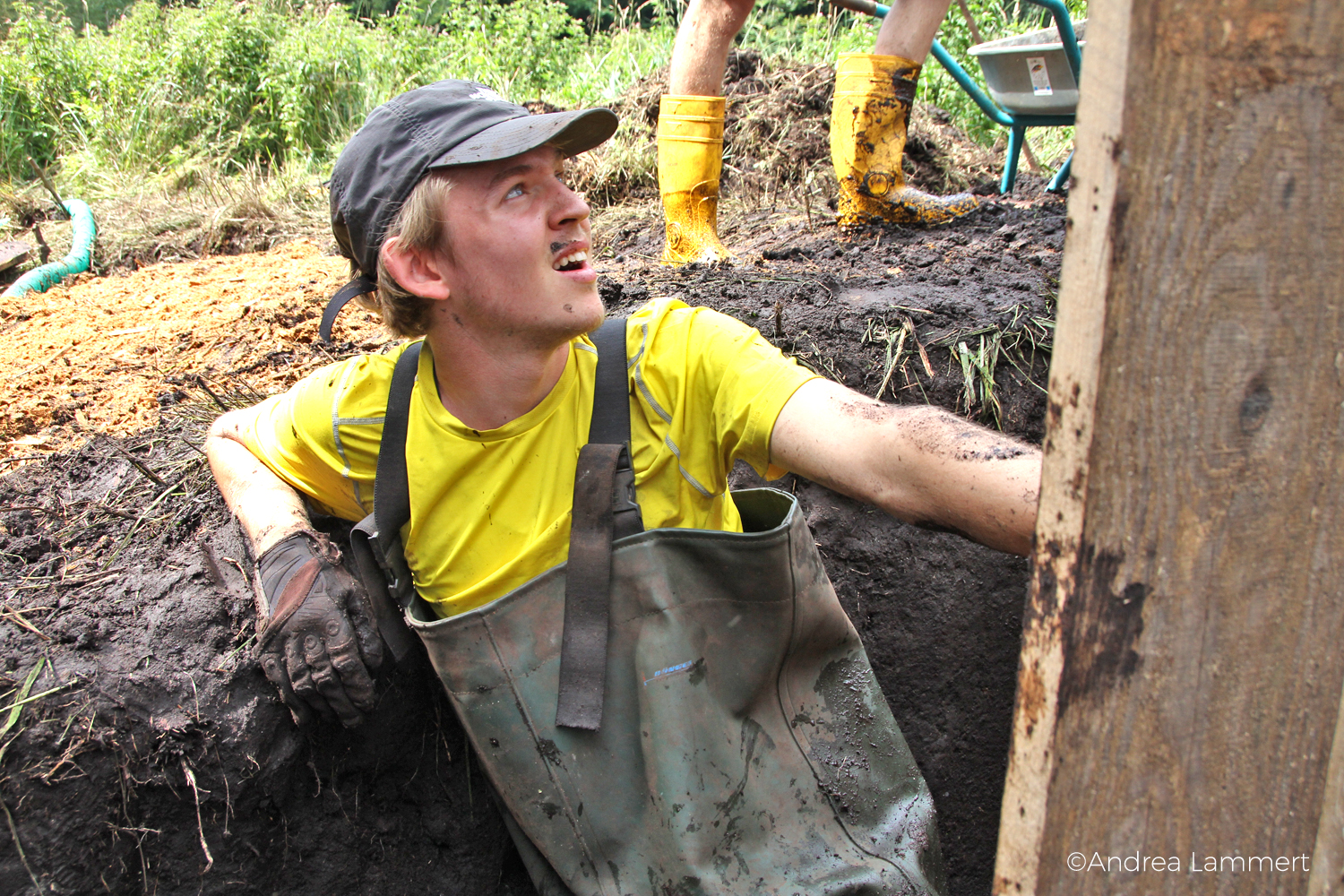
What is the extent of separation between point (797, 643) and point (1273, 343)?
1144mm

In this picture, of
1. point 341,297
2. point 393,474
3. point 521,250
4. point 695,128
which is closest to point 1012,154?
point 695,128

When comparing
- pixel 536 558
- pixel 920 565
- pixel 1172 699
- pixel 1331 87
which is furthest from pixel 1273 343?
pixel 920 565

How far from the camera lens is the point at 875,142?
→ 12.4 feet

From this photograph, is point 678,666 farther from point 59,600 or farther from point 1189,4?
point 59,600

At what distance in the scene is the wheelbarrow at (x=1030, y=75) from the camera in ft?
13.7

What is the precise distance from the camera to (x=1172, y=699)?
818mm

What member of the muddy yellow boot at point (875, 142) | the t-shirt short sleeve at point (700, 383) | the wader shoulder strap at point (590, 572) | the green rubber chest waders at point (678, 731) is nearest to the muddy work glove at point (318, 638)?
the green rubber chest waders at point (678, 731)

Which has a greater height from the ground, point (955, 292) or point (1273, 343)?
point (1273, 343)

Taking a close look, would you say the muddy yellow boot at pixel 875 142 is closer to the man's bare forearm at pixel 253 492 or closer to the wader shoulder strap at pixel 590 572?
the wader shoulder strap at pixel 590 572

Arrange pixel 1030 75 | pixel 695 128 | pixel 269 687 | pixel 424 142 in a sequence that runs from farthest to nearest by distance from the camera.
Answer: pixel 1030 75
pixel 695 128
pixel 269 687
pixel 424 142

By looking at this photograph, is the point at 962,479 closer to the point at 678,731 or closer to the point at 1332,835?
the point at 1332,835

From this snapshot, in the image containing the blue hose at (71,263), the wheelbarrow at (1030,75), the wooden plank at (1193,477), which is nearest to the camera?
the wooden plank at (1193,477)

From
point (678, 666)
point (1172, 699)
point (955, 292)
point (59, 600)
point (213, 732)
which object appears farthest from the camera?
point (955, 292)

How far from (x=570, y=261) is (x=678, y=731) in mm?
918
